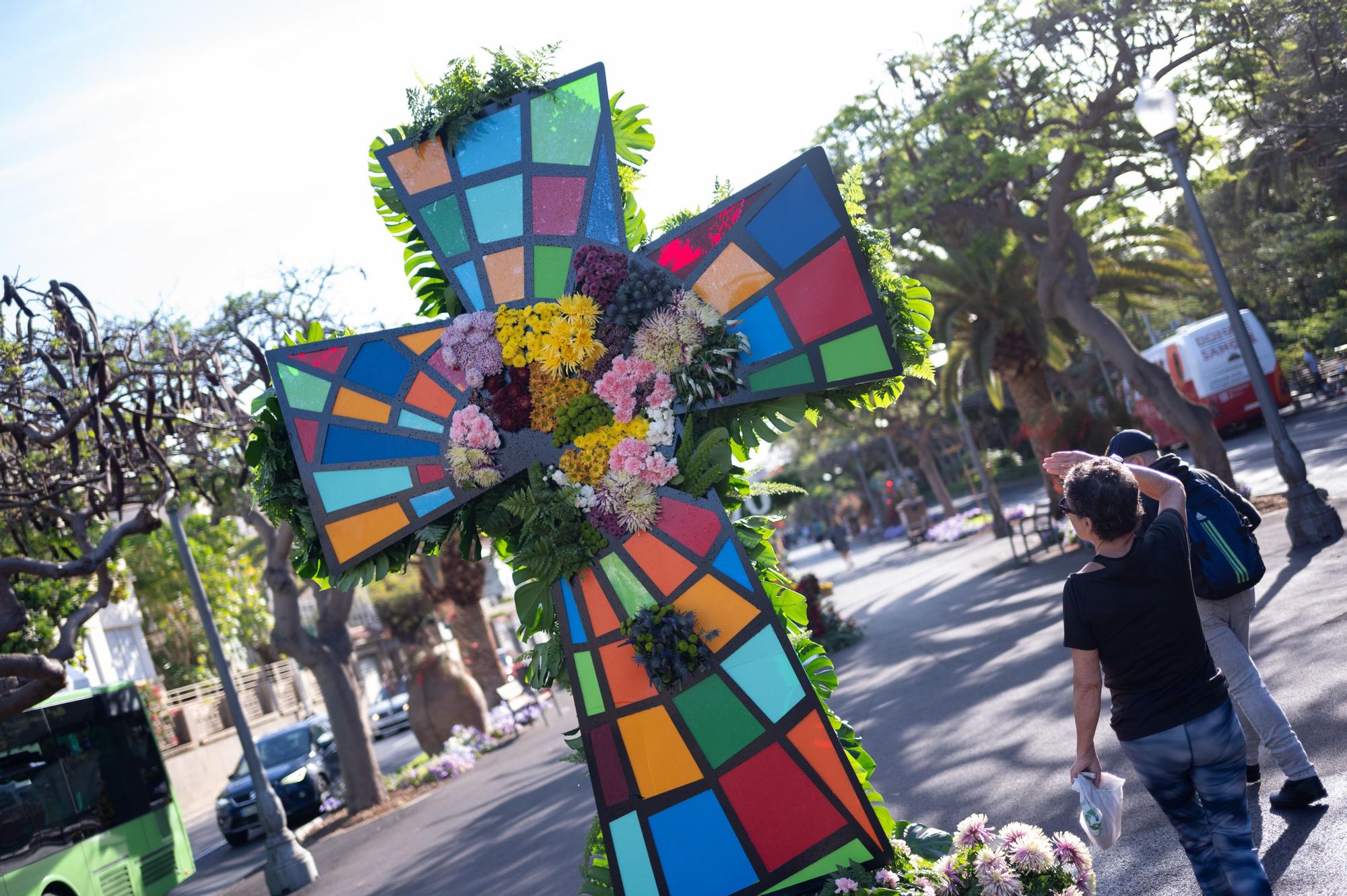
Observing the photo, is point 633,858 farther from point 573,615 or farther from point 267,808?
point 267,808

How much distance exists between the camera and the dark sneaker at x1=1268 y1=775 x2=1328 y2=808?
502cm

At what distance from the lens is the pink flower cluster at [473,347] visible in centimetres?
524

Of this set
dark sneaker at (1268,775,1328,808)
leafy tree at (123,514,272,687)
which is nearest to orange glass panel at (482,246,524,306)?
dark sneaker at (1268,775,1328,808)

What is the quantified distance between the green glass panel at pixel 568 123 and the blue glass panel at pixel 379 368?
3.88ft

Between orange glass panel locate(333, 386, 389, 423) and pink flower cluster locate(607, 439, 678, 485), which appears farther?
orange glass panel locate(333, 386, 389, 423)

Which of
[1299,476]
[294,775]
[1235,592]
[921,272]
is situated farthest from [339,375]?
[921,272]

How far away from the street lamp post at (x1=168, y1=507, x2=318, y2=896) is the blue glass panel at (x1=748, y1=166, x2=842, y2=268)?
981 centimetres

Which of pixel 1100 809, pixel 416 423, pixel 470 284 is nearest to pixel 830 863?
pixel 1100 809

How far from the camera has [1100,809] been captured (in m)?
3.94

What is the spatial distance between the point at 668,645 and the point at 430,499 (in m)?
1.38

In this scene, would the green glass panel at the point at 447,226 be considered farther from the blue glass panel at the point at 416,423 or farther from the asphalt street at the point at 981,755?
the asphalt street at the point at 981,755

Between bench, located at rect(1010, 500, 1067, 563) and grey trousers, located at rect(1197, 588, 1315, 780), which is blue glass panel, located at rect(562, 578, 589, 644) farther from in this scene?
bench, located at rect(1010, 500, 1067, 563)

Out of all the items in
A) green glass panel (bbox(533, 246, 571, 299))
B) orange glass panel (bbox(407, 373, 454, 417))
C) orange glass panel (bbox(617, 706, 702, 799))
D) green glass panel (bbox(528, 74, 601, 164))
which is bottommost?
orange glass panel (bbox(617, 706, 702, 799))

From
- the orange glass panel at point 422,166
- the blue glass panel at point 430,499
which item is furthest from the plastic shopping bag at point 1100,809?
the orange glass panel at point 422,166
